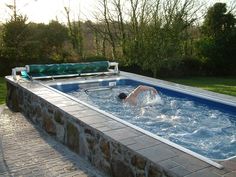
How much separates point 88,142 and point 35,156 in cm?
82

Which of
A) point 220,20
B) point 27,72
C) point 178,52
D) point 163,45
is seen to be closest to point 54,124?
point 27,72

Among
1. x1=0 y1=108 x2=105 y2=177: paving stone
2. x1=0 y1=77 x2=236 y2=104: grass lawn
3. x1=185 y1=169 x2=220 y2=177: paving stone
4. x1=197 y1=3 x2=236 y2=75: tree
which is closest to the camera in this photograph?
x1=185 y1=169 x2=220 y2=177: paving stone

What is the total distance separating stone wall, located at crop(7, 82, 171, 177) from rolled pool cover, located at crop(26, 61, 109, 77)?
999 mm

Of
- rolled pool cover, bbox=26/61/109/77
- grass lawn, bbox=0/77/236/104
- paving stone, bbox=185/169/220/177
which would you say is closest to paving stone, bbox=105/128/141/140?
paving stone, bbox=185/169/220/177

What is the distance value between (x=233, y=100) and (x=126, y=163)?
9.87 feet

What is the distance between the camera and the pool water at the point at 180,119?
4.33m

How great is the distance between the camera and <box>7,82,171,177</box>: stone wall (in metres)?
3.02

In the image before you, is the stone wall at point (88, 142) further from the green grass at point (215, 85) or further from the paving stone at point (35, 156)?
the green grass at point (215, 85)

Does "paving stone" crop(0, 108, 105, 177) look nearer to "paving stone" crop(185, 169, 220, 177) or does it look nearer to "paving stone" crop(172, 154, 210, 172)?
"paving stone" crop(172, 154, 210, 172)

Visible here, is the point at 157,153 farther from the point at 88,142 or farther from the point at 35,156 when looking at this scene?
the point at 35,156

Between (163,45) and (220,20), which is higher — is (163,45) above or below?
below

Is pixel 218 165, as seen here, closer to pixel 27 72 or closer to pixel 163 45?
pixel 27 72

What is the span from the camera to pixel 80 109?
460 cm

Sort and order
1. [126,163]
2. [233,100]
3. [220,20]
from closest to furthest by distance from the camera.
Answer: [126,163] < [233,100] < [220,20]
